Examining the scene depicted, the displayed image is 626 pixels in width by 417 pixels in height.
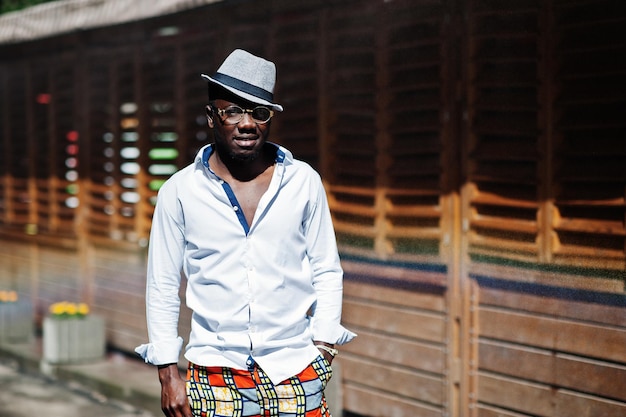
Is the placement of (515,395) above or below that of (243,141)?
below

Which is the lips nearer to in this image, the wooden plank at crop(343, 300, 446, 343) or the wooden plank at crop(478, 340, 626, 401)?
the wooden plank at crop(478, 340, 626, 401)

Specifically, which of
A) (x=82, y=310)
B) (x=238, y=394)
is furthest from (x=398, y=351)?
(x=82, y=310)

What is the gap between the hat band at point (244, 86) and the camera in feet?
13.5

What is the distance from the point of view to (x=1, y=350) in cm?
1132

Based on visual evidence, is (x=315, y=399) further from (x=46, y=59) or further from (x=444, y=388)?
(x=46, y=59)

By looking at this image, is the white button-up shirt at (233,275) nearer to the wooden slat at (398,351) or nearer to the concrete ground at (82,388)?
the wooden slat at (398,351)

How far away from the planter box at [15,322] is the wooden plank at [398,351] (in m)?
4.85

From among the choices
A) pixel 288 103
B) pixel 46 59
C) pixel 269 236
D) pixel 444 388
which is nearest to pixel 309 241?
pixel 269 236

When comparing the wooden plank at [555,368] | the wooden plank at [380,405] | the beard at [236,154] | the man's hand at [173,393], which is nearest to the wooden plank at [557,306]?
the wooden plank at [555,368]

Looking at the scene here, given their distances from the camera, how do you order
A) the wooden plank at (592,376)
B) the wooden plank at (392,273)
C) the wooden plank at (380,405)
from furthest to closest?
the wooden plank at (380,405)
the wooden plank at (392,273)
the wooden plank at (592,376)

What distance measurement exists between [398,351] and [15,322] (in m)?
5.51

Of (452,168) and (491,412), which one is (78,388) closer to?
(491,412)

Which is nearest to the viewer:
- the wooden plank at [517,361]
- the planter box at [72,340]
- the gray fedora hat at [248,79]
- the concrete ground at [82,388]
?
the gray fedora hat at [248,79]

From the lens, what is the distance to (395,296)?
7375mm
